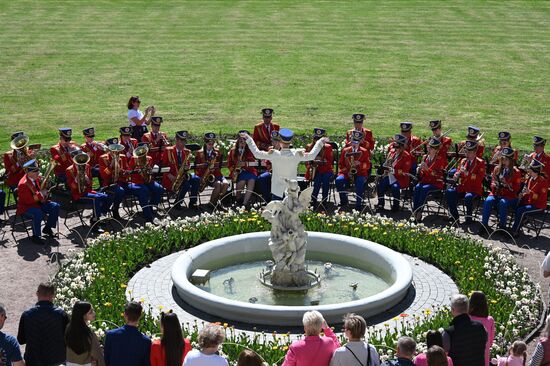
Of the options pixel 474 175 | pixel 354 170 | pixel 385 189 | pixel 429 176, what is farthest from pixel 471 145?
pixel 354 170

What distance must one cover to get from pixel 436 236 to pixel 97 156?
26.3 ft

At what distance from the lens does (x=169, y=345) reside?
9.27 m

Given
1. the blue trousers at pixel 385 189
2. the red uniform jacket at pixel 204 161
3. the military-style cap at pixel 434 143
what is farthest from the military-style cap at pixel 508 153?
the red uniform jacket at pixel 204 161


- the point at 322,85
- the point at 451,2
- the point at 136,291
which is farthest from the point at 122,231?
the point at 451,2

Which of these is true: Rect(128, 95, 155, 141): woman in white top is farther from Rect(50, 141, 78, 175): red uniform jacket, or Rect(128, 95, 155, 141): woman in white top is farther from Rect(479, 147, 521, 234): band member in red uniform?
Rect(479, 147, 521, 234): band member in red uniform

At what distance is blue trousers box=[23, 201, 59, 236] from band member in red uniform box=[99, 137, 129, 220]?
1.44 metres

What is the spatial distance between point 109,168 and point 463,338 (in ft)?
36.3

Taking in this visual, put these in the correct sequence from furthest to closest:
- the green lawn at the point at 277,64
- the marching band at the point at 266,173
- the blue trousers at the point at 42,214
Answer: the green lawn at the point at 277,64
the marching band at the point at 266,173
the blue trousers at the point at 42,214

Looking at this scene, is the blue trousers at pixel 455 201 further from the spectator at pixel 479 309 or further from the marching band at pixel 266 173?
the spectator at pixel 479 309

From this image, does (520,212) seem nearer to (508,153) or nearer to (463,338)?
(508,153)

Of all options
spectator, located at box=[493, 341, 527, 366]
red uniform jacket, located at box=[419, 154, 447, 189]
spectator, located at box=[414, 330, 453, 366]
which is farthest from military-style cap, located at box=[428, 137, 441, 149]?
spectator, located at box=[414, 330, 453, 366]

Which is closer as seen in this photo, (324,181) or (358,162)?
(358,162)

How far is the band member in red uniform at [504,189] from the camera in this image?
18.2 metres

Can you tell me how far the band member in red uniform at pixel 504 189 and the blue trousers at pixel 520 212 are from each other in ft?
0.87
